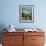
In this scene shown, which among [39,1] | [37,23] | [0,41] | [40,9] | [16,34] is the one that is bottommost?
[0,41]

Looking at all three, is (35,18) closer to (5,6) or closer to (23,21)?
(23,21)

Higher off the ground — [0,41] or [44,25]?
[44,25]

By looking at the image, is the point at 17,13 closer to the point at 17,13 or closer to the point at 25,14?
the point at 17,13

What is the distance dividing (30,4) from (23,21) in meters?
0.60

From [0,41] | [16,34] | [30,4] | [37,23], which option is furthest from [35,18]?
[0,41]

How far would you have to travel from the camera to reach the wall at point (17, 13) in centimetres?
411

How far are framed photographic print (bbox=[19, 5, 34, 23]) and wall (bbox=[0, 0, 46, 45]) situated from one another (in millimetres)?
98

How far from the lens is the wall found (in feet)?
13.5

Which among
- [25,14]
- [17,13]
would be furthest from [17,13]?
[25,14]

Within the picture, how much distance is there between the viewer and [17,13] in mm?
4125

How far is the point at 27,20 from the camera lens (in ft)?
13.6

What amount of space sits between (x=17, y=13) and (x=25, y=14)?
0.87 ft

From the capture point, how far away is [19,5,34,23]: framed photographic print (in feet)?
13.5

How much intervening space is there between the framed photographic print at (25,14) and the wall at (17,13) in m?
0.10
